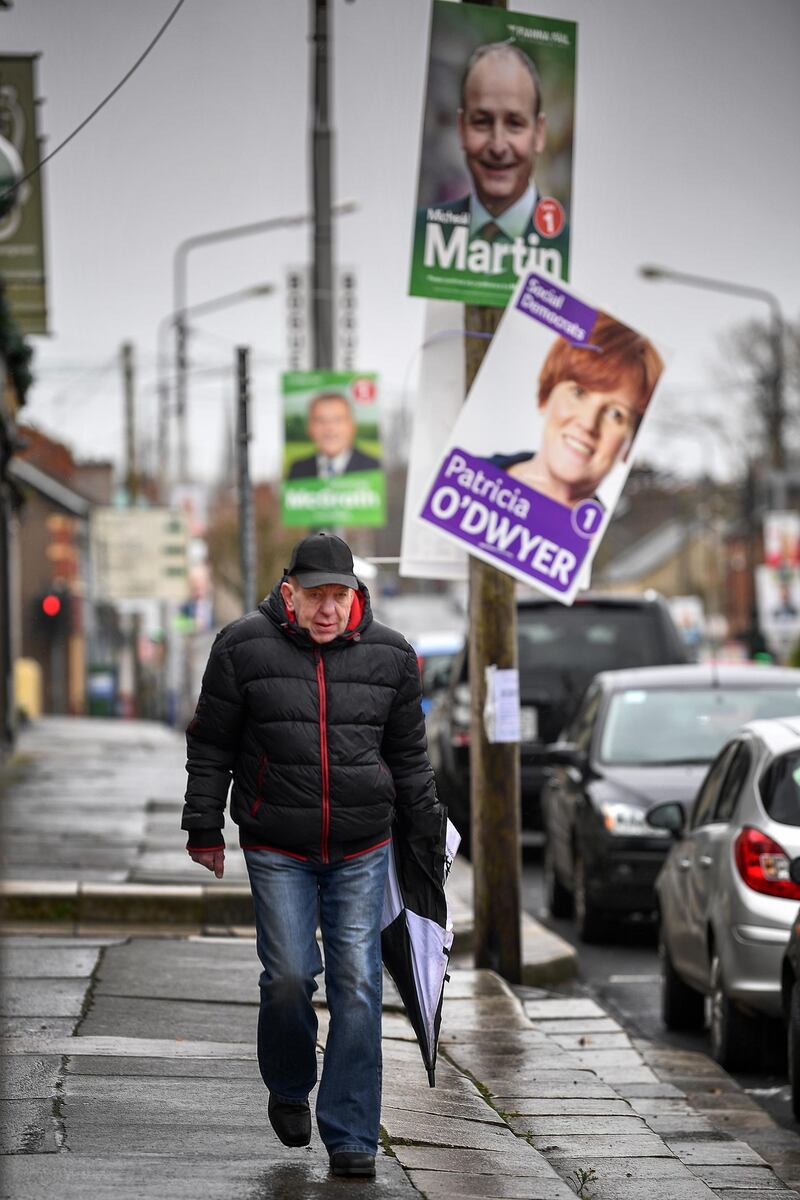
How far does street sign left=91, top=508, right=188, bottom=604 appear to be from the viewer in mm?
35688

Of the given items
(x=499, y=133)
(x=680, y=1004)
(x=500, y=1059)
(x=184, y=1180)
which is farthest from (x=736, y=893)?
(x=499, y=133)

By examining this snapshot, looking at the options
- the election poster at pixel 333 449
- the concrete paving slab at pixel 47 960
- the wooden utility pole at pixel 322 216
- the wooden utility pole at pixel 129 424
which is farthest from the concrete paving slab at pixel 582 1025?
the wooden utility pole at pixel 129 424

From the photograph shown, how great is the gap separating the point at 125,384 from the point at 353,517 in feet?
102

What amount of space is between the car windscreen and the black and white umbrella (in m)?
7.19

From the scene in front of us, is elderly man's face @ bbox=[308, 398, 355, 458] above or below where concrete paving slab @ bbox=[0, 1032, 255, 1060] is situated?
above

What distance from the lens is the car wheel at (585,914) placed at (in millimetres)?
13211

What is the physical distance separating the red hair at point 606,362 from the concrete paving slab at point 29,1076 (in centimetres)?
450

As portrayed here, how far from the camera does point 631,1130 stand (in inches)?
291

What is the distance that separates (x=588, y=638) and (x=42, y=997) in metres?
10.5

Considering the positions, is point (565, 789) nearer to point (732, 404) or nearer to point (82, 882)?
point (82, 882)

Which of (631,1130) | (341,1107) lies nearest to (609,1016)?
(631,1130)

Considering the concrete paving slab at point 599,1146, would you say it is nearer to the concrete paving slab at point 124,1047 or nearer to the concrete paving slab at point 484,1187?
the concrete paving slab at point 484,1187

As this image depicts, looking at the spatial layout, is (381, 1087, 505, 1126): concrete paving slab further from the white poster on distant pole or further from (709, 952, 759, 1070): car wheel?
the white poster on distant pole

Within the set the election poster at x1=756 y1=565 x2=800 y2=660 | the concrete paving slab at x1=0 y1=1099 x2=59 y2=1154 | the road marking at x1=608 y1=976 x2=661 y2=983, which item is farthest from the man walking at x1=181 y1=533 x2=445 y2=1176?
the election poster at x1=756 y1=565 x2=800 y2=660
